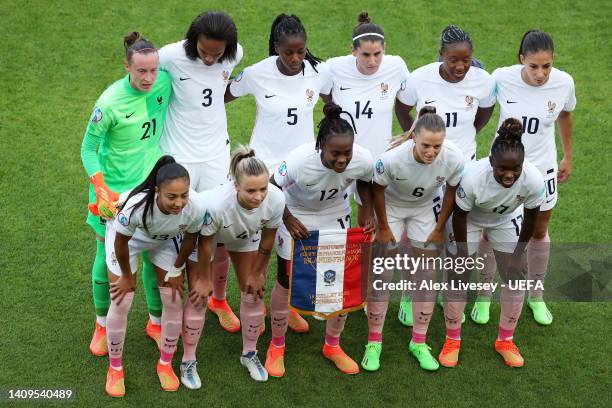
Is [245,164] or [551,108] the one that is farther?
[551,108]

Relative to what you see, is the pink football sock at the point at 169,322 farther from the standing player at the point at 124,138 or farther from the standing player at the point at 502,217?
the standing player at the point at 502,217

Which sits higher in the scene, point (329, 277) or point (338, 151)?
point (338, 151)

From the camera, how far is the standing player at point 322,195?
5.91 metres

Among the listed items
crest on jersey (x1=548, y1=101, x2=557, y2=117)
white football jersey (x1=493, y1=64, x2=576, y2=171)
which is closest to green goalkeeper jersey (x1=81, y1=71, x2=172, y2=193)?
white football jersey (x1=493, y1=64, x2=576, y2=171)

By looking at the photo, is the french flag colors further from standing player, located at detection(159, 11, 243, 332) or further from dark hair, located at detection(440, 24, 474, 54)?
dark hair, located at detection(440, 24, 474, 54)

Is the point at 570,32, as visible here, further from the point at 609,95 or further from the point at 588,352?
the point at 588,352

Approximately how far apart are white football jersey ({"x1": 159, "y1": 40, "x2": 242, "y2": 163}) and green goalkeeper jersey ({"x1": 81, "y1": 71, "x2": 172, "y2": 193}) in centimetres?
9

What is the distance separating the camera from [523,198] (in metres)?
6.20

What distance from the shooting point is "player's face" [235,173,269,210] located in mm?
5750

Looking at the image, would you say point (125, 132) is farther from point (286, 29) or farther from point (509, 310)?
point (509, 310)

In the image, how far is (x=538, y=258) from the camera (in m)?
7.24

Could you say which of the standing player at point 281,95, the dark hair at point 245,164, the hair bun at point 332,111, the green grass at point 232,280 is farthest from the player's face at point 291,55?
the green grass at point 232,280

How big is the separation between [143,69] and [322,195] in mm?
1415

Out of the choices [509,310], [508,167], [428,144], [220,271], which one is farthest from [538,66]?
[220,271]
